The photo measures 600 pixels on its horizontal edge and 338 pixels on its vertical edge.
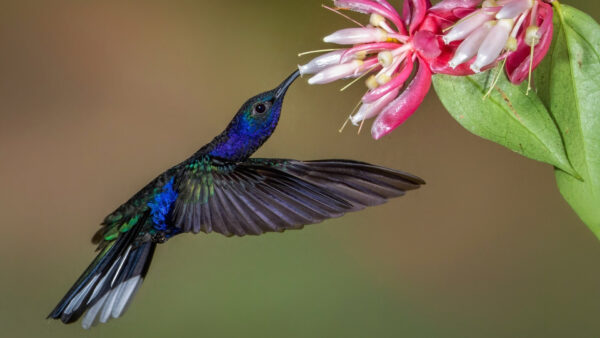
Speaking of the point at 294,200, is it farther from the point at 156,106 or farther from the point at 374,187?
the point at 156,106

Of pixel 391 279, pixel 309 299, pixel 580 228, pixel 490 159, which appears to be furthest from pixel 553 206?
pixel 309 299

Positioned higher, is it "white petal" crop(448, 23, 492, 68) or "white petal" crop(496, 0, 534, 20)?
"white petal" crop(496, 0, 534, 20)

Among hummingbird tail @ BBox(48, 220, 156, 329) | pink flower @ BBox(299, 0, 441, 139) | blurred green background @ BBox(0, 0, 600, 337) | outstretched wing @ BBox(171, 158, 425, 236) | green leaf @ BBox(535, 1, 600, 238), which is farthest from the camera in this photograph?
blurred green background @ BBox(0, 0, 600, 337)

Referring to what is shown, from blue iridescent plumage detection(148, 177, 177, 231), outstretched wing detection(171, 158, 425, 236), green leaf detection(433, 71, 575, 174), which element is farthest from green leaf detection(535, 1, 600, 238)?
blue iridescent plumage detection(148, 177, 177, 231)

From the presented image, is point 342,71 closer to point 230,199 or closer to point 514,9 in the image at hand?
point 514,9

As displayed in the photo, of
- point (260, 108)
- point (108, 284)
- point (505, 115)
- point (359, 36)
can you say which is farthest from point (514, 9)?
point (108, 284)

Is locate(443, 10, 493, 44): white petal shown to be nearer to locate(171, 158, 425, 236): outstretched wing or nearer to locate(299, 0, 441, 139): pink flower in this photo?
locate(299, 0, 441, 139): pink flower

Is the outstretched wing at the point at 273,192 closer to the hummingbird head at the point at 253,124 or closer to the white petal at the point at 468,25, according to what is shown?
the hummingbird head at the point at 253,124

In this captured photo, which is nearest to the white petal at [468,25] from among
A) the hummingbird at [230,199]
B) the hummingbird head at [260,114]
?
the hummingbird at [230,199]
